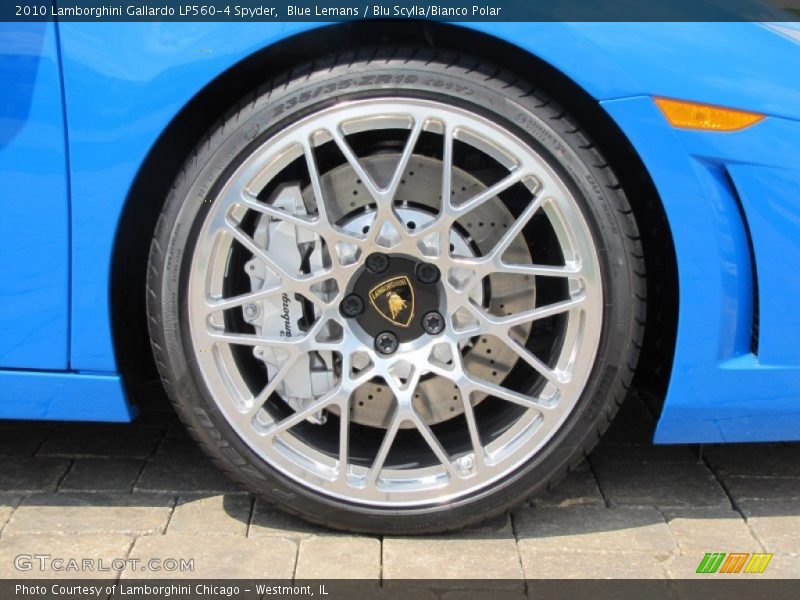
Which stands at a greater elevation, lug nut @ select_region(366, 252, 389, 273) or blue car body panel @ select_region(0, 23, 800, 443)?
blue car body panel @ select_region(0, 23, 800, 443)

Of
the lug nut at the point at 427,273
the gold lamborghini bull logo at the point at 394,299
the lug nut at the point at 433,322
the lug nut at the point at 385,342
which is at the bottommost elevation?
the lug nut at the point at 385,342

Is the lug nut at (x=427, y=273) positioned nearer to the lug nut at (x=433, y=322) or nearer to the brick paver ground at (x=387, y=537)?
the lug nut at (x=433, y=322)

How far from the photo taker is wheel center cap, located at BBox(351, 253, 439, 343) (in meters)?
2.27

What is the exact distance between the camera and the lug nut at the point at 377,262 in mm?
2260

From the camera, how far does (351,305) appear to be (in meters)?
2.29

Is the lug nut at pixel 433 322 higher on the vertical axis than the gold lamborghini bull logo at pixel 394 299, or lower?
lower

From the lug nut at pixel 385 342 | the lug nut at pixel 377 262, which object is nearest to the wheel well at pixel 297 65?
the lug nut at pixel 377 262

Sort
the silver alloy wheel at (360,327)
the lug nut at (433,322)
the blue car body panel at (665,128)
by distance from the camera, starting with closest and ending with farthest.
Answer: the blue car body panel at (665,128), the silver alloy wheel at (360,327), the lug nut at (433,322)

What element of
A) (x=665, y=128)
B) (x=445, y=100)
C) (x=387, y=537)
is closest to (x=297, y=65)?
(x=445, y=100)

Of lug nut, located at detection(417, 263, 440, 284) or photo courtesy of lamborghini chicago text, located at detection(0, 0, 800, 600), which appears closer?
photo courtesy of lamborghini chicago text, located at detection(0, 0, 800, 600)

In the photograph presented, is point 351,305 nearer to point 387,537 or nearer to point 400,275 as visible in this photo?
point 400,275

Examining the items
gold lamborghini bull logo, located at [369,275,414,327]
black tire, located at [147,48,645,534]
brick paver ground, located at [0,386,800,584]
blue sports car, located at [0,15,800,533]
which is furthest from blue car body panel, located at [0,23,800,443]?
gold lamborghini bull logo, located at [369,275,414,327]

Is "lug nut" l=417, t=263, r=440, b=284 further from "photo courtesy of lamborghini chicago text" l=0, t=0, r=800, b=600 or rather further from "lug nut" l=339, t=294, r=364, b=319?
"lug nut" l=339, t=294, r=364, b=319

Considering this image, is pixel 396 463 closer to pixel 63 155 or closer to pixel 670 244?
pixel 670 244
